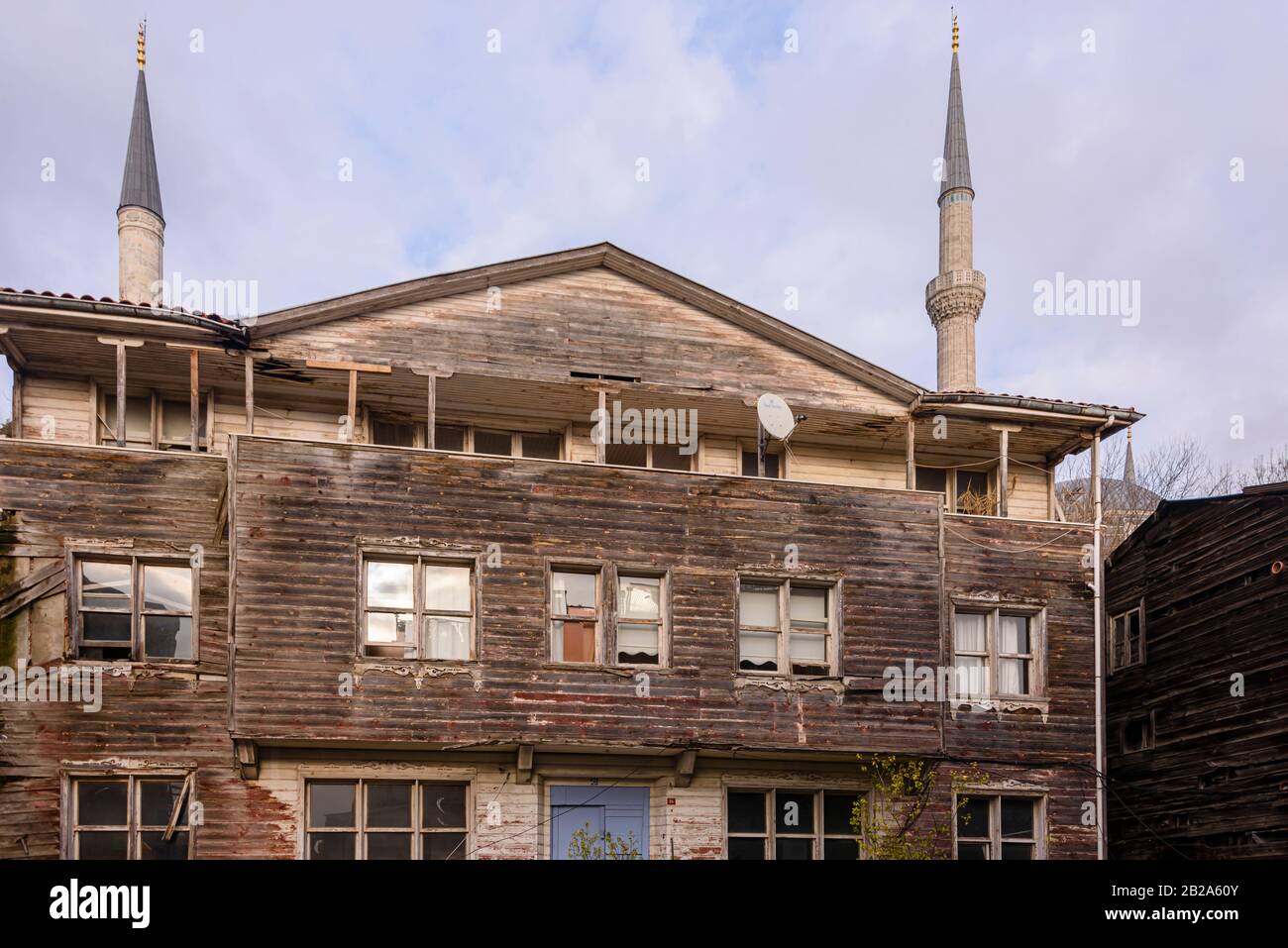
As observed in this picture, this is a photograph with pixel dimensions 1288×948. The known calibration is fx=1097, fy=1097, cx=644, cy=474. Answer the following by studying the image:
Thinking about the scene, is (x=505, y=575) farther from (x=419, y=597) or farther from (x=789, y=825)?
(x=789, y=825)

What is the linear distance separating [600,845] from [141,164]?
74.9 feet

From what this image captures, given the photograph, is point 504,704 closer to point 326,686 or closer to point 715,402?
point 326,686

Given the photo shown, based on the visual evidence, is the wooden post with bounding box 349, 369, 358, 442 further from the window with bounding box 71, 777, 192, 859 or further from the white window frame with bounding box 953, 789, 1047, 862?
the white window frame with bounding box 953, 789, 1047, 862

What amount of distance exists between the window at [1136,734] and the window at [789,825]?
6589 millimetres

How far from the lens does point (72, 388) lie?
18375 millimetres

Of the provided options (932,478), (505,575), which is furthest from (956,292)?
(505,575)

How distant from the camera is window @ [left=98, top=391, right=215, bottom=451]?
61.4 ft

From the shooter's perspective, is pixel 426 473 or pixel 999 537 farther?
pixel 999 537

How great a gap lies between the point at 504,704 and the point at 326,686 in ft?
8.67

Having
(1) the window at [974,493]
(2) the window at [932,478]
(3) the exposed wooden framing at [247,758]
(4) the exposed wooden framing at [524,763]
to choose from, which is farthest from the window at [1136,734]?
(3) the exposed wooden framing at [247,758]
